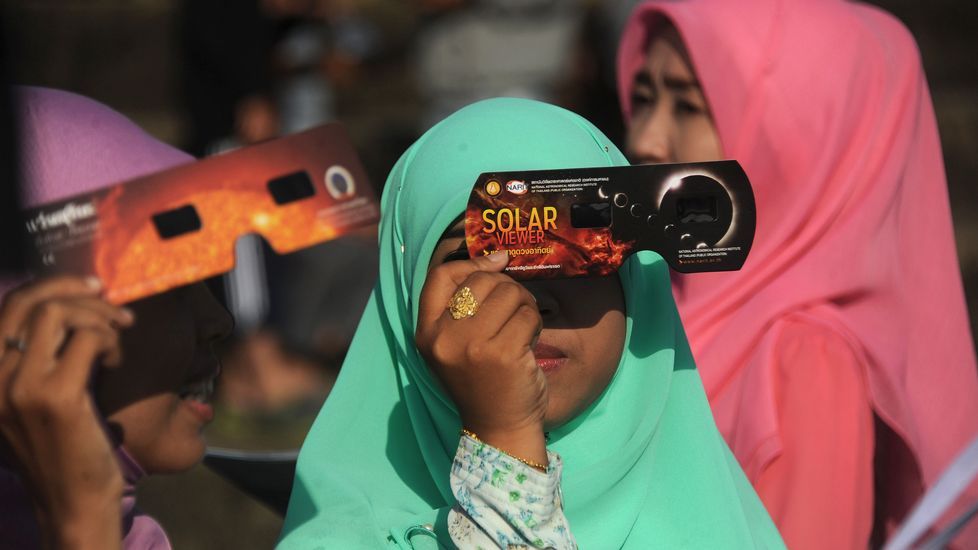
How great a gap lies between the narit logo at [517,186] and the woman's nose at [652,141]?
4.54 feet

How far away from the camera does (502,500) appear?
66.1 inches

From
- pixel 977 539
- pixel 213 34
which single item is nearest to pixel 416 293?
pixel 977 539

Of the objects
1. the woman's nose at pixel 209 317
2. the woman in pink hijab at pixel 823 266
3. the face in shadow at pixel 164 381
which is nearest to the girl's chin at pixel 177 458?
the face in shadow at pixel 164 381

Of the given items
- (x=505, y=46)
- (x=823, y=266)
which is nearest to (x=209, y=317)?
(x=823, y=266)

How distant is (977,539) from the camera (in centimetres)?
264

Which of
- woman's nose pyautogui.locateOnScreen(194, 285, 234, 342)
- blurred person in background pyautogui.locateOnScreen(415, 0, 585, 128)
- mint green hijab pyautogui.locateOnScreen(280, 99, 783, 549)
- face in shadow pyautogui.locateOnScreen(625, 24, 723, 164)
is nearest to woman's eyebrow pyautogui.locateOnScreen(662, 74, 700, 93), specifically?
face in shadow pyautogui.locateOnScreen(625, 24, 723, 164)

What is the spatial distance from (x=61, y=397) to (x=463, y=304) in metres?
0.49

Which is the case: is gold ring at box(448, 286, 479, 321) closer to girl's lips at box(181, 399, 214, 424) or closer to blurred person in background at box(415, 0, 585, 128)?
girl's lips at box(181, 399, 214, 424)

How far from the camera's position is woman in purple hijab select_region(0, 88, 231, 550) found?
4.91 ft

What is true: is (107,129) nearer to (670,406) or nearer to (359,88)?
(670,406)

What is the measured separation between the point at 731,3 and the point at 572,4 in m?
2.17

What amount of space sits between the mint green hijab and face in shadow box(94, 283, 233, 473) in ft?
0.61

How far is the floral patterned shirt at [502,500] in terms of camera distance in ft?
5.53

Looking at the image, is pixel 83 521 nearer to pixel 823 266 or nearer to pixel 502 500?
pixel 502 500
